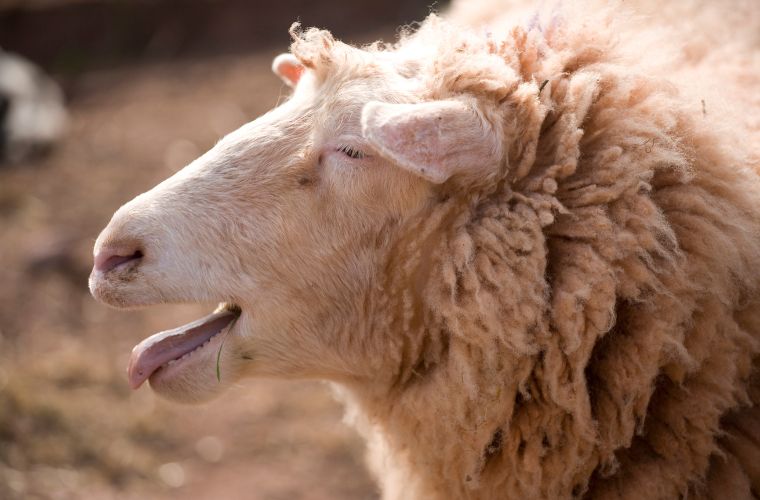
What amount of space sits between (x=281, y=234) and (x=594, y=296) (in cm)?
86

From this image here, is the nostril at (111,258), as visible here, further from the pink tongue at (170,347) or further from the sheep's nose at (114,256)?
the pink tongue at (170,347)

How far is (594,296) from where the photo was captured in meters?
2.04

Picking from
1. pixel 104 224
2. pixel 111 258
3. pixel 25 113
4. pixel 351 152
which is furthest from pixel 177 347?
pixel 25 113

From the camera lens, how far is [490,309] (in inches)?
82.0

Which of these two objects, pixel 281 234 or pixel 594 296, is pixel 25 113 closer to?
pixel 281 234

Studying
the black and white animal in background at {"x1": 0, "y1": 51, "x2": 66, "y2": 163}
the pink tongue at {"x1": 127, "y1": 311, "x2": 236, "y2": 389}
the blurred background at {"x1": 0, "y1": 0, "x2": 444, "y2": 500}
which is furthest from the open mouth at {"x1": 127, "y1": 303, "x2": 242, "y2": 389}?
the black and white animal in background at {"x1": 0, "y1": 51, "x2": 66, "y2": 163}

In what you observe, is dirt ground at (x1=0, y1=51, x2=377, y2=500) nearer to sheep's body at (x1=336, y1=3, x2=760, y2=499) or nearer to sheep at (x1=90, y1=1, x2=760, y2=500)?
sheep at (x1=90, y1=1, x2=760, y2=500)

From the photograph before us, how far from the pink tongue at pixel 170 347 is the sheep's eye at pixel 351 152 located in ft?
1.96

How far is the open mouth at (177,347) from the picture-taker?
2.44 meters

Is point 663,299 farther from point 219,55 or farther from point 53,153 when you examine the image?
point 219,55

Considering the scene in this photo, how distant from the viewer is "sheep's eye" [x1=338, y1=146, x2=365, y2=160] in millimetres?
2254

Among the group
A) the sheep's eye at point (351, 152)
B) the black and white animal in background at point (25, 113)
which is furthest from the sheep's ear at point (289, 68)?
the black and white animal in background at point (25, 113)

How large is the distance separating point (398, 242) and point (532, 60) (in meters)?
0.62

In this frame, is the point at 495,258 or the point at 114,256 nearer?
the point at 495,258
